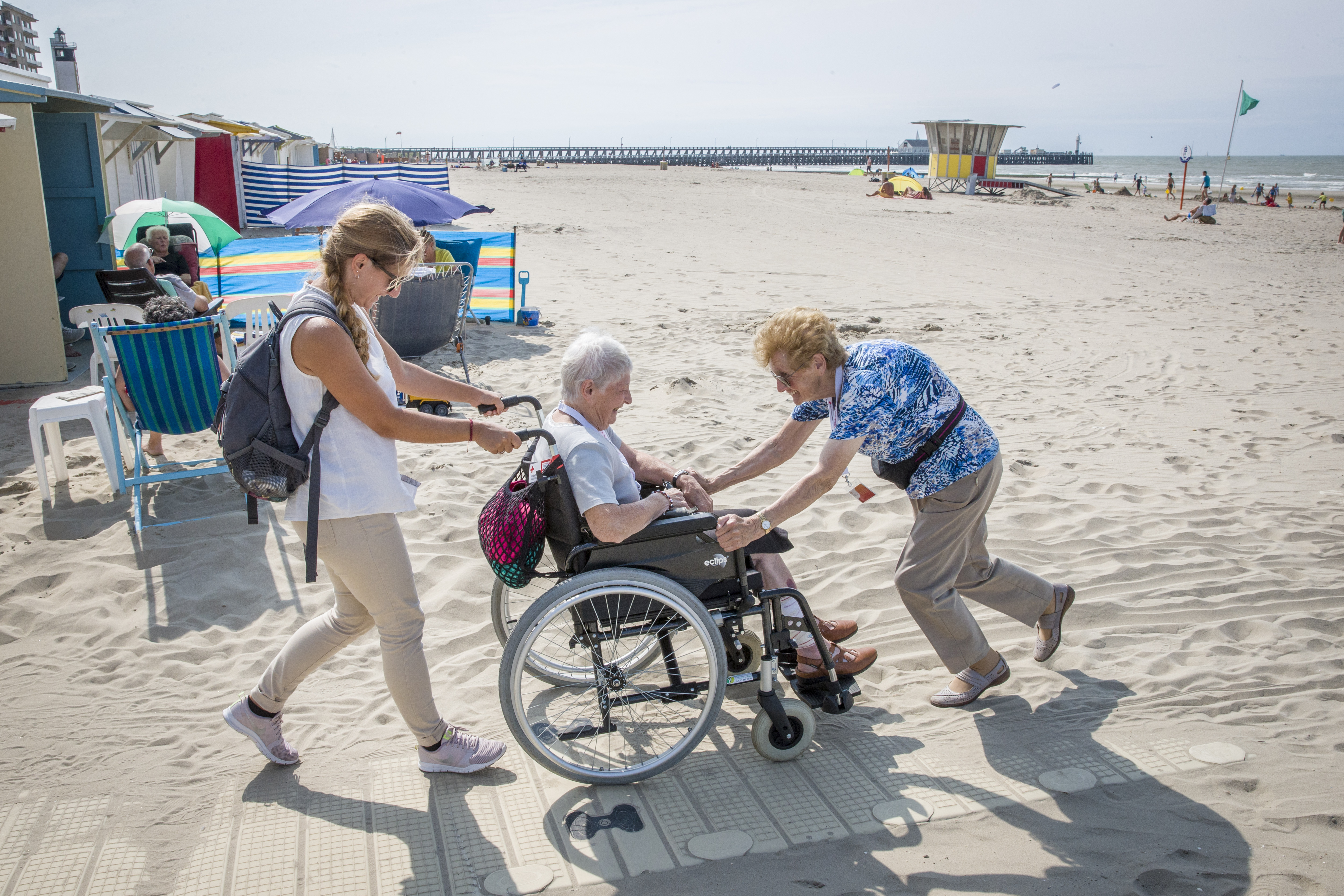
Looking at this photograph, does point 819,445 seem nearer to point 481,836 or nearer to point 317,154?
point 481,836

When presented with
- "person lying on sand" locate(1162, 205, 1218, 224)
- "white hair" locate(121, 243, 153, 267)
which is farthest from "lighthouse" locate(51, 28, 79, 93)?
"person lying on sand" locate(1162, 205, 1218, 224)

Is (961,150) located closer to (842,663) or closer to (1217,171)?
(842,663)

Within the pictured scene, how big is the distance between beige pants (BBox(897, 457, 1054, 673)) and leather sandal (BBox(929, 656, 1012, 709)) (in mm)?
93

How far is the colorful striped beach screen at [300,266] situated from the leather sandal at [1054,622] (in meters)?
6.91

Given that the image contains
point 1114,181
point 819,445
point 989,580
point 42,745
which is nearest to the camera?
point 42,745

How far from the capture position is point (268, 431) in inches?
85.3

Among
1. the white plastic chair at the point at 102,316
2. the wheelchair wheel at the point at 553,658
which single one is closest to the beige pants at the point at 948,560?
the wheelchair wheel at the point at 553,658

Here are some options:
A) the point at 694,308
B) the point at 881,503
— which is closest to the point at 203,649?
the point at 881,503

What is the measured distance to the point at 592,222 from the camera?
20.1 m

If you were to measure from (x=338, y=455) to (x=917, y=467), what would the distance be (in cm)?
174

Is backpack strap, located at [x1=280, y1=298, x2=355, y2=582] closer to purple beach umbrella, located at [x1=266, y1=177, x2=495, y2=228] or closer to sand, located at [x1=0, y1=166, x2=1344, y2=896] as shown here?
sand, located at [x1=0, y1=166, x2=1344, y2=896]

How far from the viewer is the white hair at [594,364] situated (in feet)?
8.11

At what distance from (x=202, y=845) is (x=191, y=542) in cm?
211

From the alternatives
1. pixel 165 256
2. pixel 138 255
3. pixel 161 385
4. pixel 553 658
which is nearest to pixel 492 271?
pixel 165 256
